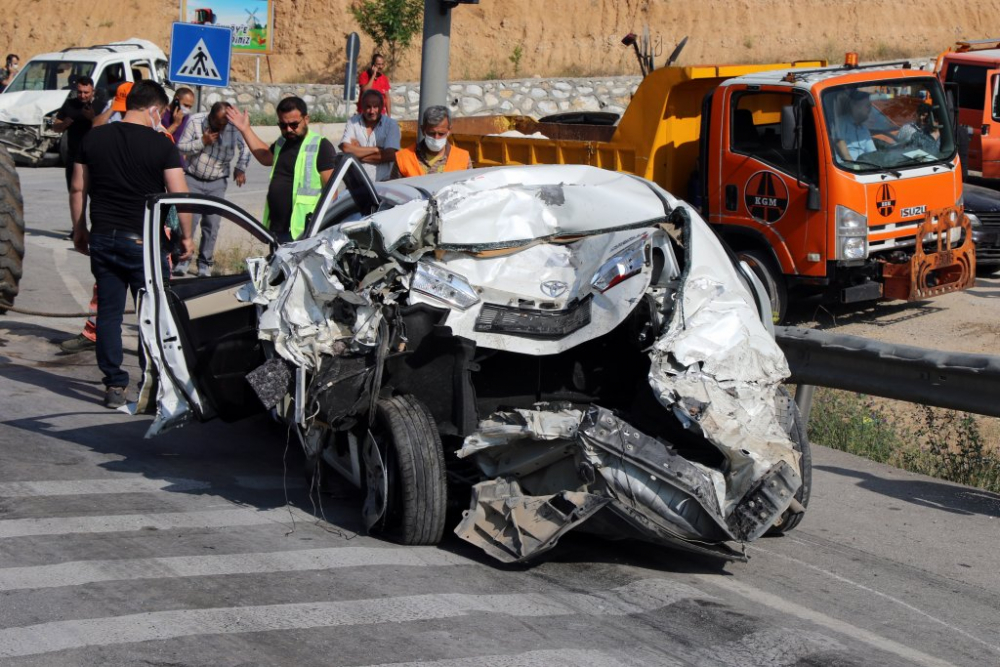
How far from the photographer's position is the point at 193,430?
778 centimetres

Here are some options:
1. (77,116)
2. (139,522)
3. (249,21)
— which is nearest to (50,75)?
(249,21)

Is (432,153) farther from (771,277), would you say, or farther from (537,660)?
(537,660)

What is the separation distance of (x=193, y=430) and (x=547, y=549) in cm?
337

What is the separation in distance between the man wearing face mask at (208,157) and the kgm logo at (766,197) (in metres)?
4.93

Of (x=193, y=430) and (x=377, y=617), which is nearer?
(x=377, y=617)

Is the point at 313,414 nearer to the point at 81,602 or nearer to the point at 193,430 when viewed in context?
the point at 81,602

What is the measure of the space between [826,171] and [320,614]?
775 centimetres

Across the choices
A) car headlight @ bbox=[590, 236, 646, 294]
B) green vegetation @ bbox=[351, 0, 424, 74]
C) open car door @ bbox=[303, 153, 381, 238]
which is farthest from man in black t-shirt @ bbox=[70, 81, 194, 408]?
green vegetation @ bbox=[351, 0, 424, 74]

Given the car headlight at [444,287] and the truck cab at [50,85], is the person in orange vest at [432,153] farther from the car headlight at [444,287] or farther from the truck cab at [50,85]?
the truck cab at [50,85]

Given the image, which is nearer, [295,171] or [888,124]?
[295,171]

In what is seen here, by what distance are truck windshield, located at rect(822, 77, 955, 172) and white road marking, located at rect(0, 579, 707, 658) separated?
7088mm

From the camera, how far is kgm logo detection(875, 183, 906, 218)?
37.0 feet

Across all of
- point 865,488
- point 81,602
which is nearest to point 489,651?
point 81,602

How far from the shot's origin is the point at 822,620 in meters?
4.93
